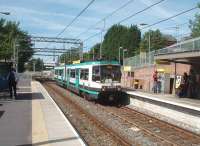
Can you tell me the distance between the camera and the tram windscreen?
97.8 ft

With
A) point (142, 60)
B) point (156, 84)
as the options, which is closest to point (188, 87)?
point (156, 84)

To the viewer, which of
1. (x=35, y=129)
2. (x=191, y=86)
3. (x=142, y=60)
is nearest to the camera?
(x=35, y=129)

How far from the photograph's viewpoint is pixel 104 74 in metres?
29.9

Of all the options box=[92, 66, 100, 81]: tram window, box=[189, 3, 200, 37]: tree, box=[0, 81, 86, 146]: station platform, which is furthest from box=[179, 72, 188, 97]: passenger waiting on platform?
box=[189, 3, 200, 37]: tree

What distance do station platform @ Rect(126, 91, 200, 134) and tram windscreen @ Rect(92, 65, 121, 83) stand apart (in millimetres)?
1789

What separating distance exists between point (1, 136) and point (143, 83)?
127ft

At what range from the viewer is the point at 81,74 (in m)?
34.7

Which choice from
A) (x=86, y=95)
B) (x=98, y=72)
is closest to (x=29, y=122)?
(x=98, y=72)

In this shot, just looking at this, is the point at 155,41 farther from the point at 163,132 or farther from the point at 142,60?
the point at 163,132

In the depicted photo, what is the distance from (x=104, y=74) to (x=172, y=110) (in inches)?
292

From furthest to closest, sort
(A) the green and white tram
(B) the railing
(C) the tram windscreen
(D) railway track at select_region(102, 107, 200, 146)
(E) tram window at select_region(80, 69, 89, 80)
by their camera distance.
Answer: (E) tram window at select_region(80, 69, 89, 80), (C) the tram windscreen, (A) the green and white tram, (B) the railing, (D) railway track at select_region(102, 107, 200, 146)

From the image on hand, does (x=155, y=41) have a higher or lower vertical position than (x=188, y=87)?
higher

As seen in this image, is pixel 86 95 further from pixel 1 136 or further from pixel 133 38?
pixel 133 38

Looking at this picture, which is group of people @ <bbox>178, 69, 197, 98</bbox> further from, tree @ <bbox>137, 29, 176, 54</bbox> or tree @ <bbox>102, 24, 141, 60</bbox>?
tree @ <bbox>102, 24, 141, 60</bbox>
